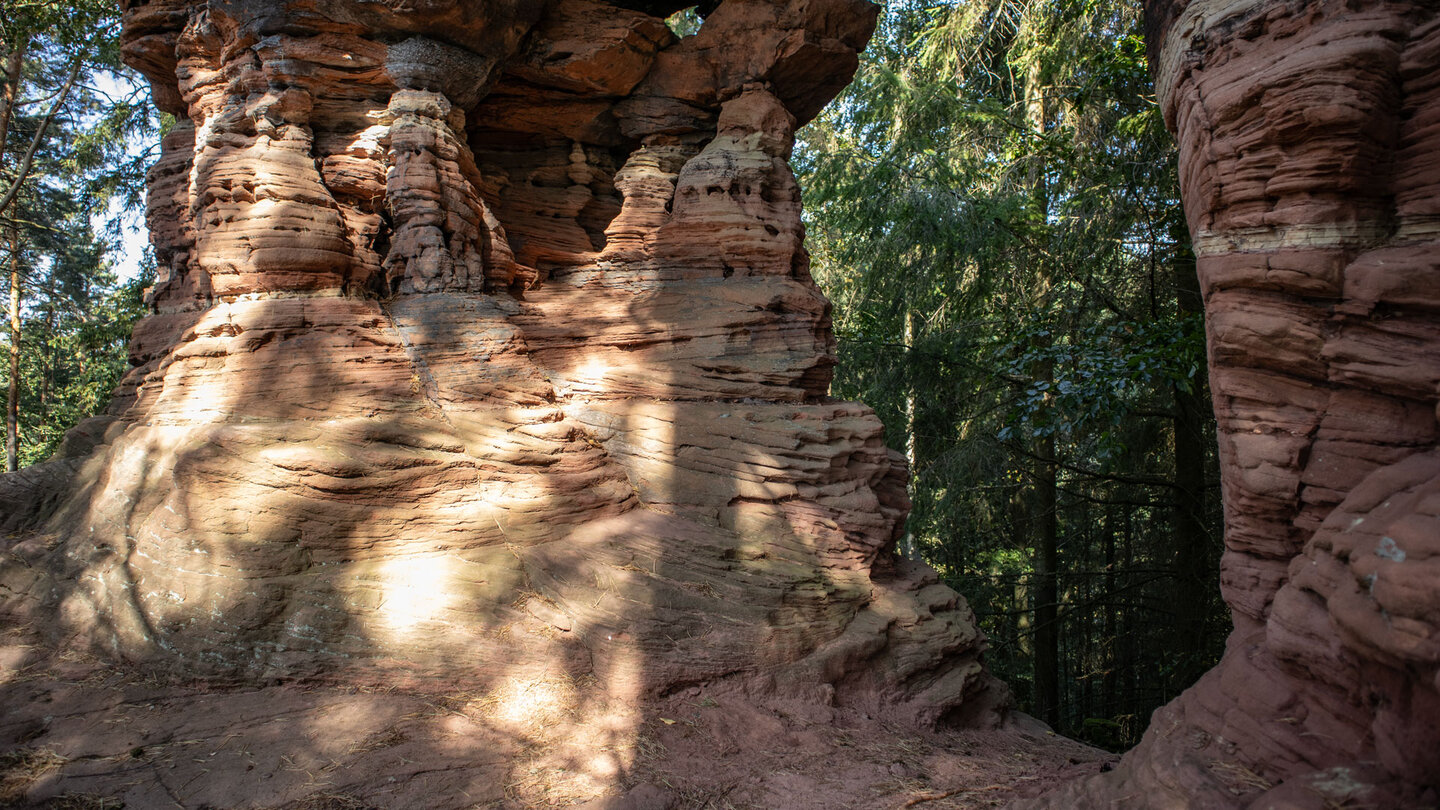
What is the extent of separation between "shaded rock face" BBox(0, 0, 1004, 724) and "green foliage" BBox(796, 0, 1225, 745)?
9.95 feet

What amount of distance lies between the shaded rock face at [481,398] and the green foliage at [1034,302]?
9.95ft

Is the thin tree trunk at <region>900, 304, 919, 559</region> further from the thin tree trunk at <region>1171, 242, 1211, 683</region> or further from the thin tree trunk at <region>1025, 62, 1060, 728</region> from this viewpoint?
the thin tree trunk at <region>1171, 242, 1211, 683</region>

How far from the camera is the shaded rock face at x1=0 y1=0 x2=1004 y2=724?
17.0 ft

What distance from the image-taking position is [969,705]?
249 inches

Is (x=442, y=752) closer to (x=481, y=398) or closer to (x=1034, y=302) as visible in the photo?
(x=481, y=398)

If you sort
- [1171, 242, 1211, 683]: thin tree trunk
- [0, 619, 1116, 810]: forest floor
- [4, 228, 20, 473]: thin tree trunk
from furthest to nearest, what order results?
[4, 228, 20, 473]: thin tree trunk
[1171, 242, 1211, 683]: thin tree trunk
[0, 619, 1116, 810]: forest floor

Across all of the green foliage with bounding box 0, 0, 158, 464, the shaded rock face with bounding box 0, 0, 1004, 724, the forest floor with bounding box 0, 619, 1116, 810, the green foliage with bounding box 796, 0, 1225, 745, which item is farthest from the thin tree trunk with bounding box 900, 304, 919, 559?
the green foliage with bounding box 0, 0, 158, 464

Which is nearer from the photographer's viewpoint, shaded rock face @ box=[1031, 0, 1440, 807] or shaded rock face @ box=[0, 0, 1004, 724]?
shaded rock face @ box=[1031, 0, 1440, 807]

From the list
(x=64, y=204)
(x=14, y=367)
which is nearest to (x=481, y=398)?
(x=14, y=367)

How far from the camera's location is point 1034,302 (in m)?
11.0

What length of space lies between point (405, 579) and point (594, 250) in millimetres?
5146

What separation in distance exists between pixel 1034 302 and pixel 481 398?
851cm

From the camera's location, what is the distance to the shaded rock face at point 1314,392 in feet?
8.86

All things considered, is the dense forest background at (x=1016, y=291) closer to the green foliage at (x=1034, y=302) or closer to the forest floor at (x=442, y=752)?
the green foliage at (x=1034, y=302)
